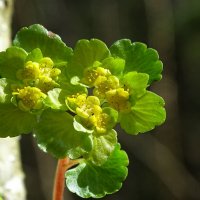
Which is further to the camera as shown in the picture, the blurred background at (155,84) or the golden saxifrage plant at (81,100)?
the blurred background at (155,84)

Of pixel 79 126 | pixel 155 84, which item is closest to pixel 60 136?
pixel 79 126

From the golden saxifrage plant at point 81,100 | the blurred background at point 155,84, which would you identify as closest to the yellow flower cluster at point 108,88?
the golden saxifrage plant at point 81,100

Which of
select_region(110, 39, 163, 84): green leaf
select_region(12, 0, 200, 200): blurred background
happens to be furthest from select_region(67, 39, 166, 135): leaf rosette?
select_region(12, 0, 200, 200): blurred background

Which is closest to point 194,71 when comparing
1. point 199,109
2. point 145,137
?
point 199,109

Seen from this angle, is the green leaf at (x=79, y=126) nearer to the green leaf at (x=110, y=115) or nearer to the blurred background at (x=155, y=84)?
the green leaf at (x=110, y=115)

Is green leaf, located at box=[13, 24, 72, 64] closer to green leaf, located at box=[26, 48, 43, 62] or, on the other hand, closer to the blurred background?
Result: green leaf, located at box=[26, 48, 43, 62]

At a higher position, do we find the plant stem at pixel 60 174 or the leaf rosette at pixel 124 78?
the leaf rosette at pixel 124 78

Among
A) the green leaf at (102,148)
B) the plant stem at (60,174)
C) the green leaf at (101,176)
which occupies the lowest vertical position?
the plant stem at (60,174)

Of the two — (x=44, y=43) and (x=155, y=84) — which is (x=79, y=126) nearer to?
(x=44, y=43)
